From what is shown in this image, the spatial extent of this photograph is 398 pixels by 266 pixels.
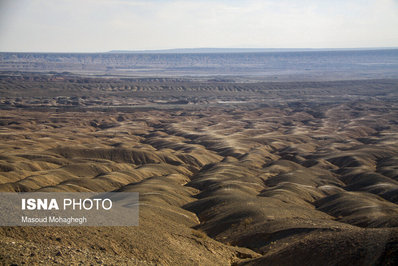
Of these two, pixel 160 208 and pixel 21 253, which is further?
pixel 160 208

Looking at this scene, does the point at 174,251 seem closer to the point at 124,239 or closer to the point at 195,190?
the point at 124,239

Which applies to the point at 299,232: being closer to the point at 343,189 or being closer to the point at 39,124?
the point at 343,189

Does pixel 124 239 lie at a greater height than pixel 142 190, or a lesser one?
greater

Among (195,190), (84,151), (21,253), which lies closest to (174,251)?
(21,253)

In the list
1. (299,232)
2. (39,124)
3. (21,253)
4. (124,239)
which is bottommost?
(39,124)

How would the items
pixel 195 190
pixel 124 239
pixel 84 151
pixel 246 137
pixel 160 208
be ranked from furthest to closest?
pixel 246 137 < pixel 84 151 < pixel 195 190 < pixel 160 208 < pixel 124 239

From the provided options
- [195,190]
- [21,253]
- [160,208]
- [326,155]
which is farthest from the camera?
[326,155]

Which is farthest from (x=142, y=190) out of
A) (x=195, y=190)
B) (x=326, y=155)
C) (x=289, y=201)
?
(x=326, y=155)
